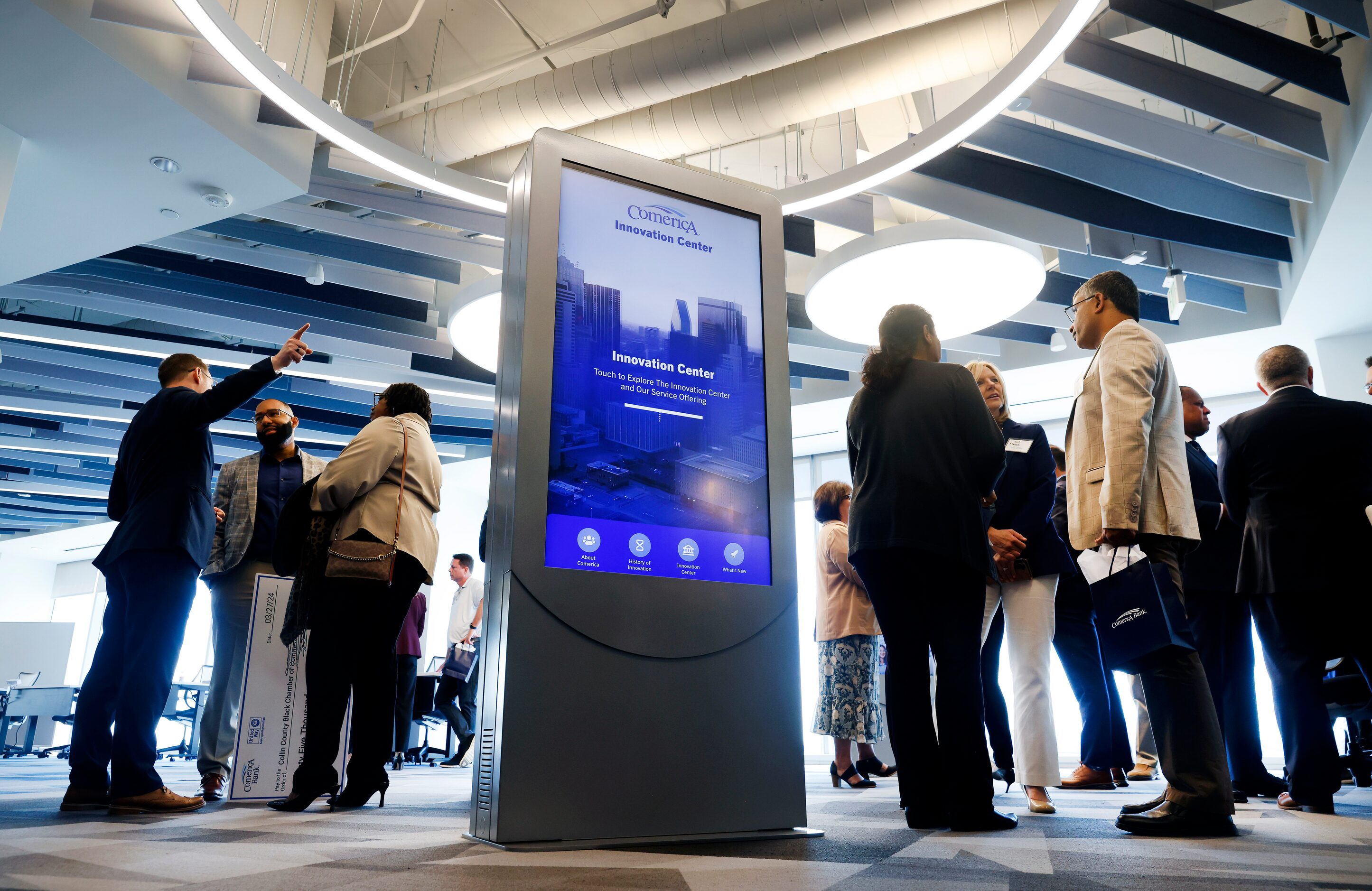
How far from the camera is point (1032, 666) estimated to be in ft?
9.90

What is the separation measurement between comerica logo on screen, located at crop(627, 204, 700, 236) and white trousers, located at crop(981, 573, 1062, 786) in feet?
5.24

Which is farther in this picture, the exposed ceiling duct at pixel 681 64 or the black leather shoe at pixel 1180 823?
the exposed ceiling duct at pixel 681 64

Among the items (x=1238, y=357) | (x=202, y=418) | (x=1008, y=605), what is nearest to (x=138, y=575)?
(x=202, y=418)

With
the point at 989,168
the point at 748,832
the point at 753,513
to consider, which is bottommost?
the point at 748,832

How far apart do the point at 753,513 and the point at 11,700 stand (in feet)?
35.7

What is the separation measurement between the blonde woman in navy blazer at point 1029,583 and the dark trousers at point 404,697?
4.95 meters

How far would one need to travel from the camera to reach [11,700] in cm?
985

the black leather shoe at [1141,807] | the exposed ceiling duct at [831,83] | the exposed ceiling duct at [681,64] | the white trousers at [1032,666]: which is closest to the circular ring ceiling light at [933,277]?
the exposed ceiling duct at [831,83]

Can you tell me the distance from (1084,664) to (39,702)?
10754 mm

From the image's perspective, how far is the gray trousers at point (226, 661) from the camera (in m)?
3.67

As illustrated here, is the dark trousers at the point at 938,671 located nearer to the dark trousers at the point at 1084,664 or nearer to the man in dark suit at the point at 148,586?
the dark trousers at the point at 1084,664

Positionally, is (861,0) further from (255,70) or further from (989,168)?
(255,70)

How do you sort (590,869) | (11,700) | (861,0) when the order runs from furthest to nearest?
(11,700) → (861,0) → (590,869)

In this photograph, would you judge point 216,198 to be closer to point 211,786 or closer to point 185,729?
point 211,786
